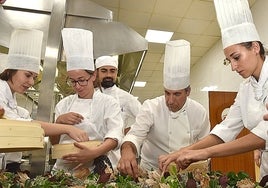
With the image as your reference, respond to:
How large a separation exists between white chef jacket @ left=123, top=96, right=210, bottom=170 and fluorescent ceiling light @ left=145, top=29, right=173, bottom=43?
120 inches

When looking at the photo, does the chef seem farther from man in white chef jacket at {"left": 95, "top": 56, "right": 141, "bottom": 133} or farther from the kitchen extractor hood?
man in white chef jacket at {"left": 95, "top": 56, "right": 141, "bottom": 133}

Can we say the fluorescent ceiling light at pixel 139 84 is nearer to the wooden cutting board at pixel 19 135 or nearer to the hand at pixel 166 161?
the hand at pixel 166 161

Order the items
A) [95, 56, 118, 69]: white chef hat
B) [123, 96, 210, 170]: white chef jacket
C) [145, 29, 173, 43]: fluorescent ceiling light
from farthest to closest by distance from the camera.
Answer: [145, 29, 173, 43]: fluorescent ceiling light
[95, 56, 118, 69]: white chef hat
[123, 96, 210, 170]: white chef jacket

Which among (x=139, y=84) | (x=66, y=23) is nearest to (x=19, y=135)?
(x=66, y=23)

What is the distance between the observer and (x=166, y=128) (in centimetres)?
197

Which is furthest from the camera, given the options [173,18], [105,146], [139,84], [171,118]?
[139,84]

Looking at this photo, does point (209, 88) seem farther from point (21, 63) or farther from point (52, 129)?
point (52, 129)

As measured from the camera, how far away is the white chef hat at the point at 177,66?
181cm

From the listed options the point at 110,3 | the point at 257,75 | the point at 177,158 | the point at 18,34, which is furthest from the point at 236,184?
the point at 110,3

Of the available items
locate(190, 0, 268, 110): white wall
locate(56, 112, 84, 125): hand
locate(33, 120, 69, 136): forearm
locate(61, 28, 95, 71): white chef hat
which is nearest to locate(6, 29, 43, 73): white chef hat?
locate(61, 28, 95, 71): white chef hat

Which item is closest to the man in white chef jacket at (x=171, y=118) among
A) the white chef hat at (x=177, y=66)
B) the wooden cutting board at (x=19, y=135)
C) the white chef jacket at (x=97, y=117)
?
the white chef hat at (x=177, y=66)

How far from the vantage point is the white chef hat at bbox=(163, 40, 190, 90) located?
181 centimetres

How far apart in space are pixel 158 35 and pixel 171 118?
3.32m

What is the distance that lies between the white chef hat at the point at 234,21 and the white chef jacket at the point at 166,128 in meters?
0.66
